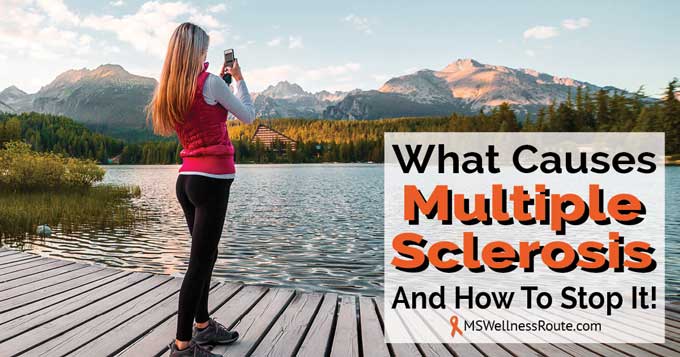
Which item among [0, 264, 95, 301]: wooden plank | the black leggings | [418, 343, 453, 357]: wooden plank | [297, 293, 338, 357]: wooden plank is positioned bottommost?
[418, 343, 453, 357]: wooden plank

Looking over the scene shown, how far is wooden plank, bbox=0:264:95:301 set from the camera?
22.1ft

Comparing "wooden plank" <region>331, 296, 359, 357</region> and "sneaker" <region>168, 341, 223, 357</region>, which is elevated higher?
"sneaker" <region>168, 341, 223, 357</region>

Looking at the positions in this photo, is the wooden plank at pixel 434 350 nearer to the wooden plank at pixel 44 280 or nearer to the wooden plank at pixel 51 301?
the wooden plank at pixel 51 301

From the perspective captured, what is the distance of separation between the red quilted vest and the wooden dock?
1.82m

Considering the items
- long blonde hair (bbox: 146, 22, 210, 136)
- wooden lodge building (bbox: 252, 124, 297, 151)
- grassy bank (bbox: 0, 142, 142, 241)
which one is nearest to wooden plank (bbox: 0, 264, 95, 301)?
long blonde hair (bbox: 146, 22, 210, 136)

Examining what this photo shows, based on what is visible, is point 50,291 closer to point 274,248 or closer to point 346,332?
point 346,332

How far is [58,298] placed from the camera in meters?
6.39

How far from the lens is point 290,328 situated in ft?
17.3

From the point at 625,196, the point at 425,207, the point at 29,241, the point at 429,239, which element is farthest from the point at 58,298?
the point at 429,239

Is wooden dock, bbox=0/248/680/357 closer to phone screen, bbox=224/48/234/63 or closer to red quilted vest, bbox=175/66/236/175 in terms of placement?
red quilted vest, bbox=175/66/236/175

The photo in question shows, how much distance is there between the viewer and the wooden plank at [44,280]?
6.75 m

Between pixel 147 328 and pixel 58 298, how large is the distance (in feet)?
6.57

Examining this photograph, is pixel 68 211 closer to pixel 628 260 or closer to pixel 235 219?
pixel 235 219

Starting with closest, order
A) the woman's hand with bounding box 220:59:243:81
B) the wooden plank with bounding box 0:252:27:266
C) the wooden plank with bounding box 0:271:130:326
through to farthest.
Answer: the woman's hand with bounding box 220:59:243:81, the wooden plank with bounding box 0:271:130:326, the wooden plank with bounding box 0:252:27:266
